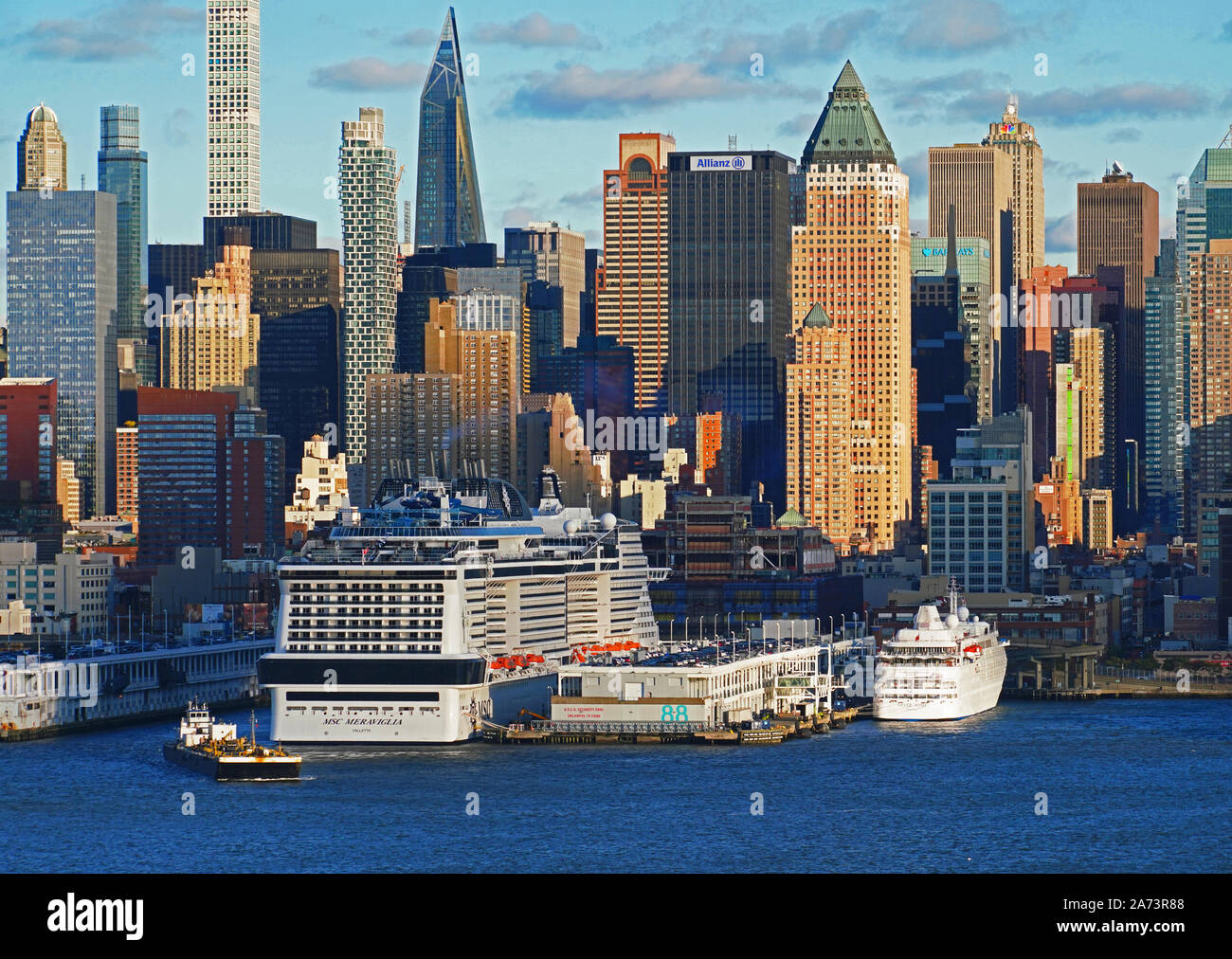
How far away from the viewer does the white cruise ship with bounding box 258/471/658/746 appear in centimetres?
5809

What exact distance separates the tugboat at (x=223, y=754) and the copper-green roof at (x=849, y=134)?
14046cm

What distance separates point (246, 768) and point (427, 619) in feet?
26.4

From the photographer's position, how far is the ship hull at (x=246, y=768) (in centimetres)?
5247

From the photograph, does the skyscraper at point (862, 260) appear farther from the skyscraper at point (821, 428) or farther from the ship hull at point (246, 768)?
the ship hull at point (246, 768)

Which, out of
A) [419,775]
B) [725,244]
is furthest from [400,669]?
[725,244]

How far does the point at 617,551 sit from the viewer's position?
75.8m

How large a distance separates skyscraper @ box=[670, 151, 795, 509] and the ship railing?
124 metres

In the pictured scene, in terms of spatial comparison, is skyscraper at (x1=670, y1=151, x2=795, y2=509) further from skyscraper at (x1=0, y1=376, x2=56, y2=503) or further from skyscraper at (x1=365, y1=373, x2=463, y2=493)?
skyscraper at (x1=0, y1=376, x2=56, y2=503)

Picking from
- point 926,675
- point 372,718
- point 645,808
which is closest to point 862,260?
point 926,675

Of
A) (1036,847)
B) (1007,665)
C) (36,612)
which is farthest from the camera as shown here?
(36,612)

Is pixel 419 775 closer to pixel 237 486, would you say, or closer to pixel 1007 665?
pixel 1007 665

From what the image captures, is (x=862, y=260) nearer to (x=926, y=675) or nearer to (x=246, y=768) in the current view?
(x=926, y=675)

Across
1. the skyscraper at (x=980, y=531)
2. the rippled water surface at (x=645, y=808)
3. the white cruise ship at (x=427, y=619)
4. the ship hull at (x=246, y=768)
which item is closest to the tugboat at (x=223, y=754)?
the ship hull at (x=246, y=768)

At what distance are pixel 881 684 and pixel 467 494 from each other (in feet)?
48.6
